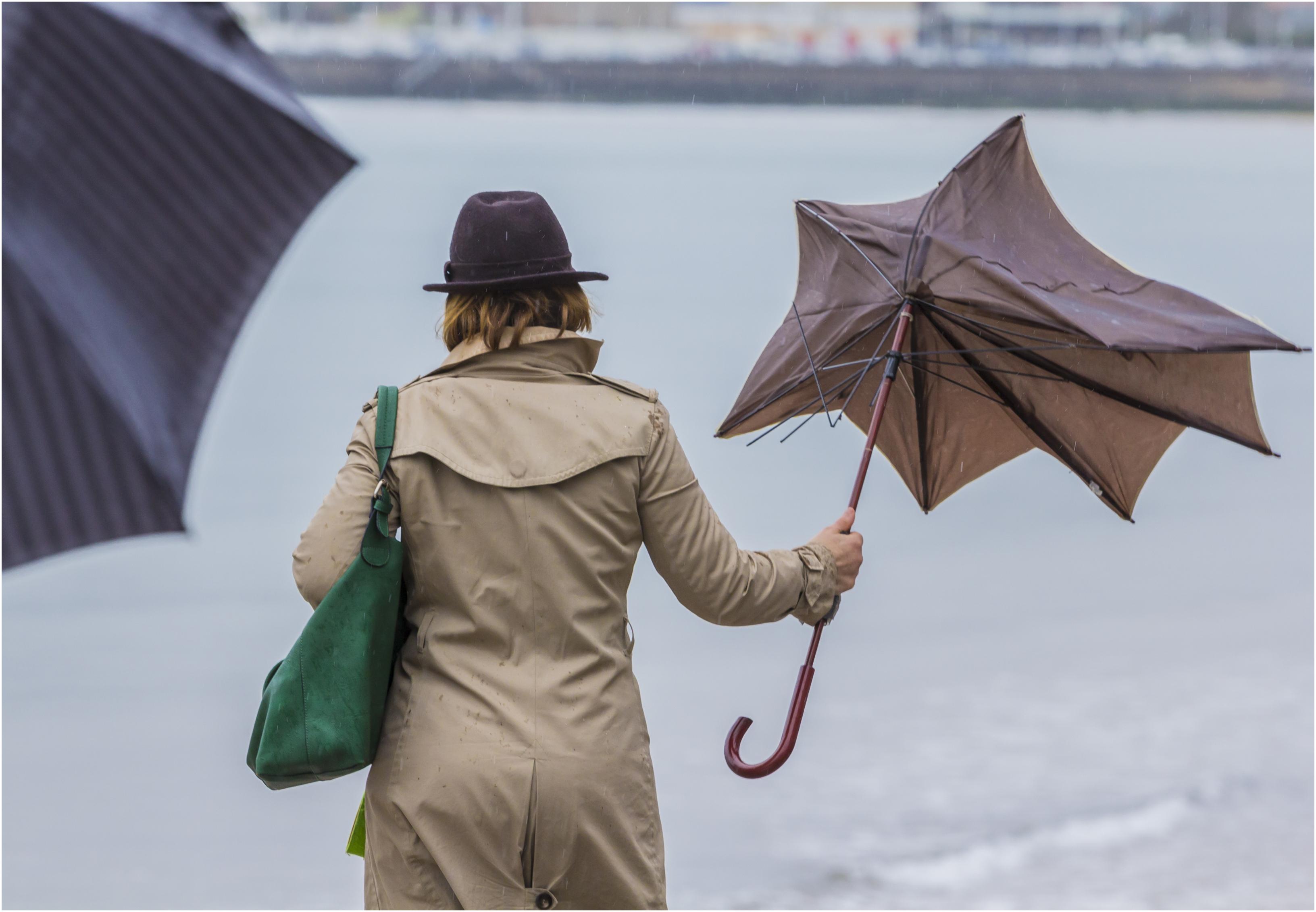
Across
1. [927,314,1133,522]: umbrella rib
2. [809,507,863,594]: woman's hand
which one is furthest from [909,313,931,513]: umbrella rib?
[809,507,863,594]: woman's hand

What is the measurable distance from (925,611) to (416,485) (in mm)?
6510

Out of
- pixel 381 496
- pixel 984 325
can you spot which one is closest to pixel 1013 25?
pixel 984 325

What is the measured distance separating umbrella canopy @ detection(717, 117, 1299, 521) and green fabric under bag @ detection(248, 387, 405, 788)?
0.87 m

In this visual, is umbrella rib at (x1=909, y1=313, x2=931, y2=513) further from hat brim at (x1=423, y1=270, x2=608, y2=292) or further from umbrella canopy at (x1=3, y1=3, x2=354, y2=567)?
umbrella canopy at (x1=3, y1=3, x2=354, y2=567)

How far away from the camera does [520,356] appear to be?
76.4 inches

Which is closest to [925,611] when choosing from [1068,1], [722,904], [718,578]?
[722,904]

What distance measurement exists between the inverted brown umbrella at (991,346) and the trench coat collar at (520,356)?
54 centimetres

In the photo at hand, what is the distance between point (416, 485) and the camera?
6.12 feet

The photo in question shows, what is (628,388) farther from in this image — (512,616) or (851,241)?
(851,241)

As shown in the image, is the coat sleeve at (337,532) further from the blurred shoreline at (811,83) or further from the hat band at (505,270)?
the blurred shoreline at (811,83)

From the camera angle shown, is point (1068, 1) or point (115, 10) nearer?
point (115, 10)

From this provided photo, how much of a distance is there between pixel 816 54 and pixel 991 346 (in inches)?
950

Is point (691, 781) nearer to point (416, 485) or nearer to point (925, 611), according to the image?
point (925, 611)

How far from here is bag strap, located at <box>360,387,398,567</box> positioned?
1.83 meters
